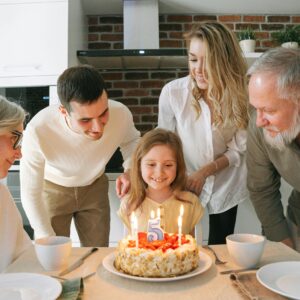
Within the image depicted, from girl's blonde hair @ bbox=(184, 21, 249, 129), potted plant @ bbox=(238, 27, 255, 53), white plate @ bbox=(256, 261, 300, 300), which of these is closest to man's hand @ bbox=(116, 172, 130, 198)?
girl's blonde hair @ bbox=(184, 21, 249, 129)

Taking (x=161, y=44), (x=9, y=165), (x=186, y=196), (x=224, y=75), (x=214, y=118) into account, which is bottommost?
(x=186, y=196)

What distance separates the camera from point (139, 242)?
3.59 ft

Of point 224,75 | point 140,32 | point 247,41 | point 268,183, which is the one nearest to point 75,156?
point 224,75

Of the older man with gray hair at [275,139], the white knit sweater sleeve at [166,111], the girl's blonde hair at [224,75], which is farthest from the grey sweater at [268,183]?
the white knit sweater sleeve at [166,111]

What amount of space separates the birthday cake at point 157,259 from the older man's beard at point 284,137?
0.57m

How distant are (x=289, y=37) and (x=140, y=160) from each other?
1915mm

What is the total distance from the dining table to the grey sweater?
1.69 ft

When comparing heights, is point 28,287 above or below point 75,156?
below

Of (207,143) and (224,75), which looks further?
(207,143)

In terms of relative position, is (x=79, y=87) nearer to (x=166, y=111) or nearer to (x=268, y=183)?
(x=166, y=111)

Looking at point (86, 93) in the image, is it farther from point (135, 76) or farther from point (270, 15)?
point (270, 15)

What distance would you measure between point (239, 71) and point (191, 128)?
344mm

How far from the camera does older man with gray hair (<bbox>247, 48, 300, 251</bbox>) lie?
1.30 m

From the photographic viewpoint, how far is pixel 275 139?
148 cm
